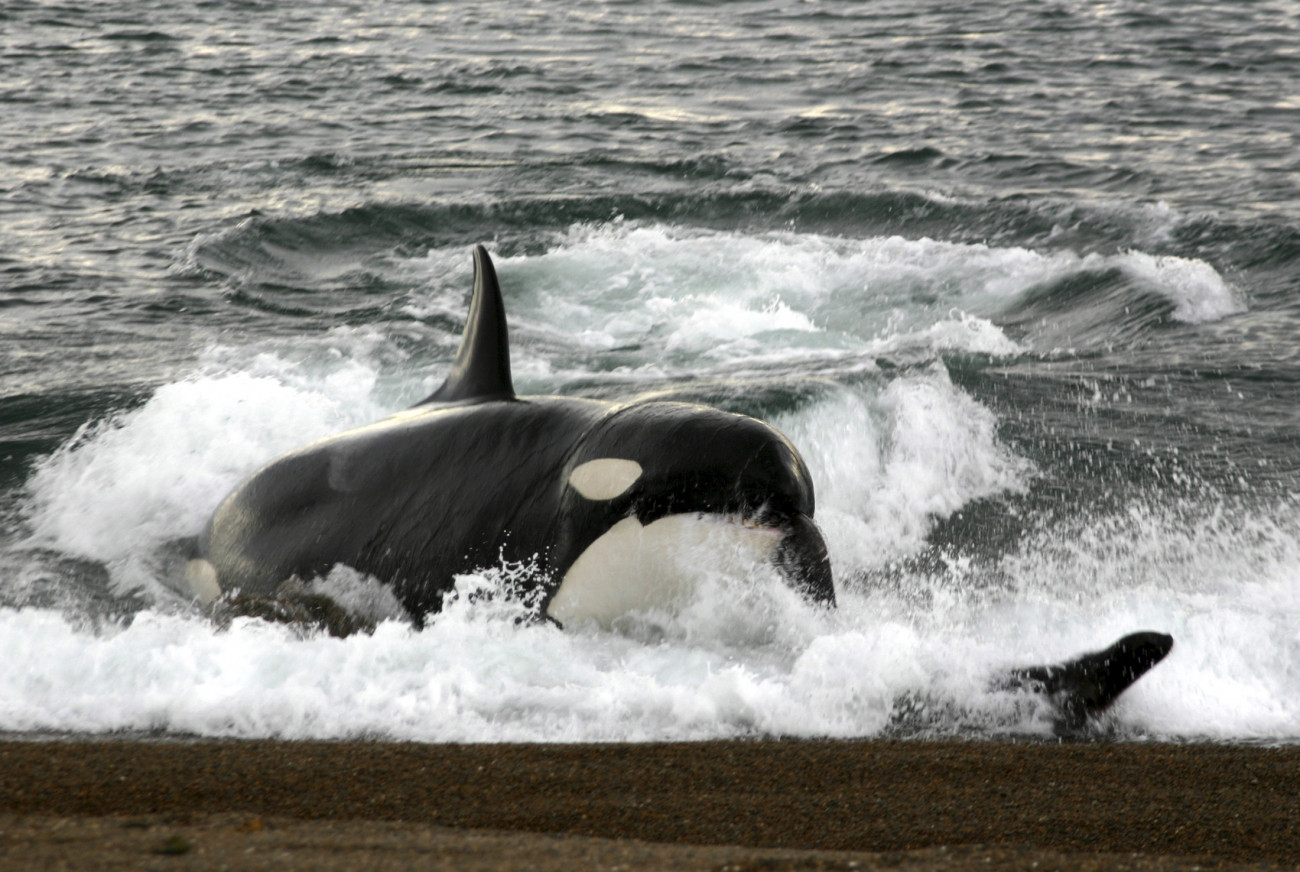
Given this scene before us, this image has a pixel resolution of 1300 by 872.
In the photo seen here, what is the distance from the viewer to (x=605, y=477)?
6125 mm

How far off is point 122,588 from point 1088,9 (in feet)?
90.4

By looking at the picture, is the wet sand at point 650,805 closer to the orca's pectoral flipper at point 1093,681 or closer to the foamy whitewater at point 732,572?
the orca's pectoral flipper at point 1093,681

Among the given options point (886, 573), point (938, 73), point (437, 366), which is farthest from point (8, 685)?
point (938, 73)

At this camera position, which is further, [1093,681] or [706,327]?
[706,327]

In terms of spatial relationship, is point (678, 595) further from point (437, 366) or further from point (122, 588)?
point (437, 366)

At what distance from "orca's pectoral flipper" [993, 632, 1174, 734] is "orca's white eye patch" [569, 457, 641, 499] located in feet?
6.55

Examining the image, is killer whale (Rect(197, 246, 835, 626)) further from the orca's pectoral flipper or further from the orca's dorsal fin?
the orca's pectoral flipper

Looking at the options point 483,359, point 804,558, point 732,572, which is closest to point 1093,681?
A: point 804,558

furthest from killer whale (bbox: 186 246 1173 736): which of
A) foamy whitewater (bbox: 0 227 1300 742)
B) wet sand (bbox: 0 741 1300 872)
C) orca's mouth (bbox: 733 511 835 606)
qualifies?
wet sand (bbox: 0 741 1300 872)

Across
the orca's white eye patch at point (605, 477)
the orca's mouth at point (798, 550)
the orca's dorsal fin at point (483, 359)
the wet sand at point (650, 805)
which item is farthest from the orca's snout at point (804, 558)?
the orca's dorsal fin at point (483, 359)

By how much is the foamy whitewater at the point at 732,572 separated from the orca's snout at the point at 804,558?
113 millimetres

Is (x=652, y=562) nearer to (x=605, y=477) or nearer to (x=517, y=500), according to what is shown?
(x=605, y=477)

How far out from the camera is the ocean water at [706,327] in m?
6.11

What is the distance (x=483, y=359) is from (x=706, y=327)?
21.2ft
